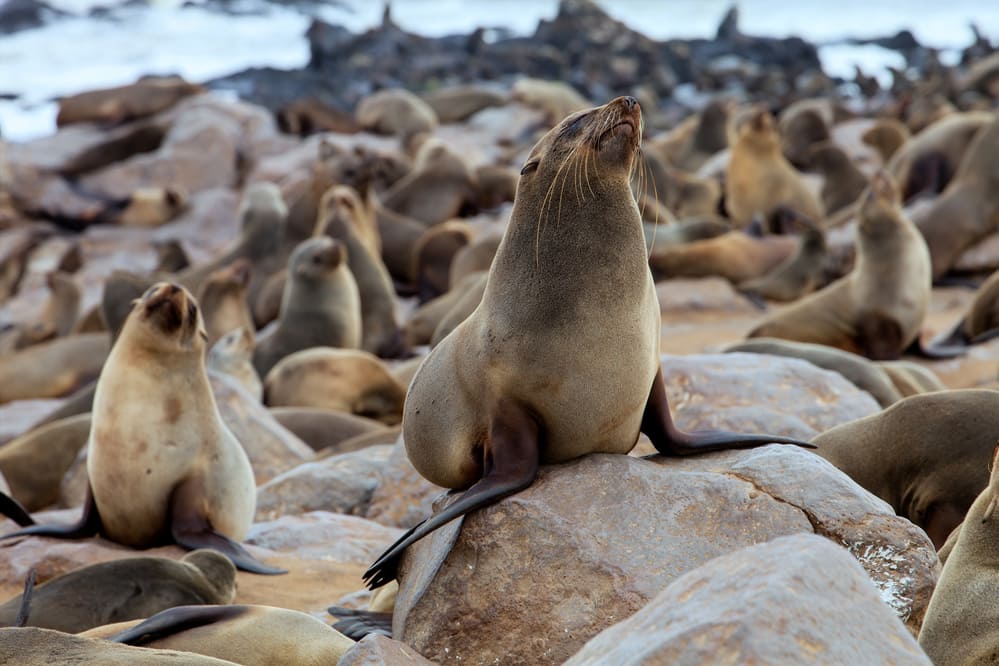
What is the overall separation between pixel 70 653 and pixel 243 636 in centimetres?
71

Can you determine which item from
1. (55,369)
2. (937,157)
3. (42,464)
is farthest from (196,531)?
(937,157)

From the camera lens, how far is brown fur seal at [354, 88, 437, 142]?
21516 millimetres

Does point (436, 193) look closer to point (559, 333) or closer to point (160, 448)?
point (160, 448)

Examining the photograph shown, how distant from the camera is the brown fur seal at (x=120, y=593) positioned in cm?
432

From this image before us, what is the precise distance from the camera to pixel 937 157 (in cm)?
1416

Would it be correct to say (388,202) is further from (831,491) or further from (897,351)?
(831,491)

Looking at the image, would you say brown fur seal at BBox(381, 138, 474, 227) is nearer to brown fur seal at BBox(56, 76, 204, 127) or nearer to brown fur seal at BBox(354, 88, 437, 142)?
brown fur seal at BBox(354, 88, 437, 142)

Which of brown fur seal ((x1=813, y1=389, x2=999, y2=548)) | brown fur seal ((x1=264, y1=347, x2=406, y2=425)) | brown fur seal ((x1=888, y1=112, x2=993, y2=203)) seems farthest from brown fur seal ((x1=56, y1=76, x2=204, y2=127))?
brown fur seal ((x1=813, y1=389, x2=999, y2=548))

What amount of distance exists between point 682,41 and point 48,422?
32911mm

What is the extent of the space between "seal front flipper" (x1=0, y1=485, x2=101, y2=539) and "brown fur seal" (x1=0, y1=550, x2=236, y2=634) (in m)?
1.17

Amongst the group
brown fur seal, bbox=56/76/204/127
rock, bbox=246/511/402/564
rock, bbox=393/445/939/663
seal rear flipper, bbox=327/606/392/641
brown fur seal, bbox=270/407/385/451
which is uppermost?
rock, bbox=393/445/939/663

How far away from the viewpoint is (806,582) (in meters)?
2.14

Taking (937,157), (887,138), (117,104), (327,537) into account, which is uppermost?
(327,537)

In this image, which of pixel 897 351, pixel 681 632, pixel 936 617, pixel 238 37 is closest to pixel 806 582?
pixel 681 632
